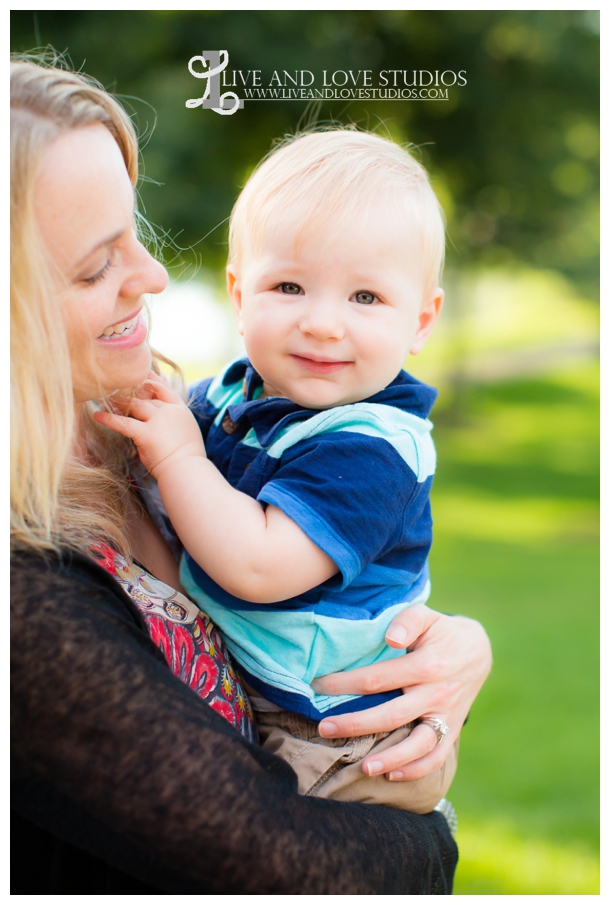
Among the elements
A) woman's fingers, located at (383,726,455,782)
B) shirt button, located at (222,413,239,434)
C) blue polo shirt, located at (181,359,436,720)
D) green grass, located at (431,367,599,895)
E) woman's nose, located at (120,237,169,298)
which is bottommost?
green grass, located at (431,367,599,895)

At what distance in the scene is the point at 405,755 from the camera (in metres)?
1.65

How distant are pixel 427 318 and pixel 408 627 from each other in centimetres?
73

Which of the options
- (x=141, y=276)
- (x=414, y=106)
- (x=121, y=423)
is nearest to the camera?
(x=141, y=276)

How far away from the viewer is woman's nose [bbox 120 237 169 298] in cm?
149

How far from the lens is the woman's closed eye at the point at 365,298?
173cm

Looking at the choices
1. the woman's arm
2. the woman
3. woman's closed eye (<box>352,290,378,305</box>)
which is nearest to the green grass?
the woman

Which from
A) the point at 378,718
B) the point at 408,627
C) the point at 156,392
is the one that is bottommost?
the point at 378,718

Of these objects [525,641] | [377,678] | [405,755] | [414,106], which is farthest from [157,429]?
[414,106]

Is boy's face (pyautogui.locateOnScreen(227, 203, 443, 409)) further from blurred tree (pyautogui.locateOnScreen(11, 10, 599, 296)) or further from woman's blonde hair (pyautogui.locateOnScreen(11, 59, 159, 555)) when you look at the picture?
blurred tree (pyautogui.locateOnScreen(11, 10, 599, 296))

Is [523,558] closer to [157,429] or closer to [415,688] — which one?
[415,688]

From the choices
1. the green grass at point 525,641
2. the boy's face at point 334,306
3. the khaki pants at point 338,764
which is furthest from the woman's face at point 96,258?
the green grass at point 525,641

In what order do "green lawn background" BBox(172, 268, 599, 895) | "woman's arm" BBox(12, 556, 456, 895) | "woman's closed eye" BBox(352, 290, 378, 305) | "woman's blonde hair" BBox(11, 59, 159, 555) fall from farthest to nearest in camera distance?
"green lawn background" BBox(172, 268, 599, 895) < "woman's closed eye" BBox(352, 290, 378, 305) < "woman's blonde hair" BBox(11, 59, 159, 555) < "woman's arm" BBox(12, 556, 456, 895)

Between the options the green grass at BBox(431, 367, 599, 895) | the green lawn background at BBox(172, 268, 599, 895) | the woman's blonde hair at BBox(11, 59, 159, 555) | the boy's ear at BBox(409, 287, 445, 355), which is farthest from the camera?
the green lawn background at BBox(172, 268, 599, 895)

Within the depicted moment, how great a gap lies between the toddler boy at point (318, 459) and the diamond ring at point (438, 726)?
8cm
